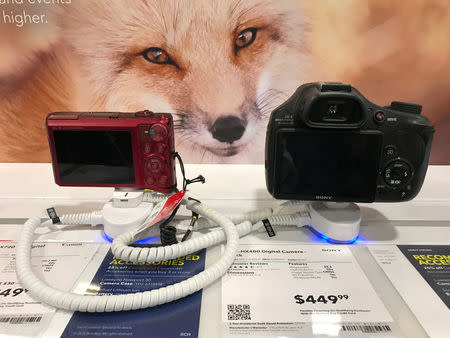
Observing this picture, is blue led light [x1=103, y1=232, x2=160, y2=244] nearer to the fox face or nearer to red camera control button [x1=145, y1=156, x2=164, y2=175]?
red camera control button [x1=145, y1=156, x2=164, y2=175]

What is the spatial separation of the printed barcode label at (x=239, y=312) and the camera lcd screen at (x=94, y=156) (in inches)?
12.5

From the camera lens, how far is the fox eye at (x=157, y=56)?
894 millimetres

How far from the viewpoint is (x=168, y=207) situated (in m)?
0.67

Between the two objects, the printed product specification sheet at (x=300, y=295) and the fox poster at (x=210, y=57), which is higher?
the fox poster at (x=210, y=57)

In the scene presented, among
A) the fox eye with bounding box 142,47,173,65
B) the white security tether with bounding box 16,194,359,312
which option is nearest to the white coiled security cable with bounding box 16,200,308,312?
the white security tether with bounding box 16,194,359,312

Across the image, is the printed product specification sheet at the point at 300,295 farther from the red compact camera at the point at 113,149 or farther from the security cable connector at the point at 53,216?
the security cable connector at the point at 53,216

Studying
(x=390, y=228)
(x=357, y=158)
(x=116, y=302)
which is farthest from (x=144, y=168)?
(x=390, y=228)

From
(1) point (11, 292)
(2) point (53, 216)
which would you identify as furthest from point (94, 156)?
(1) point (11, 292)

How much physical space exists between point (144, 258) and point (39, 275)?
17 centimetres

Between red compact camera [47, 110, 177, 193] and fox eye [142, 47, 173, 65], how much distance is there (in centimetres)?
28

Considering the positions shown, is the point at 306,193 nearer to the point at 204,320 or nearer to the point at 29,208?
the point at 204,320

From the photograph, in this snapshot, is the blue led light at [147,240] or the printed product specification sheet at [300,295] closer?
the printed product specification sheet at [300,295]

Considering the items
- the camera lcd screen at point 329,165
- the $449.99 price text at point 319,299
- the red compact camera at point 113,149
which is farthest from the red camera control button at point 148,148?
the $449.99 price text at point 319,299

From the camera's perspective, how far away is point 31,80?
909 mm
